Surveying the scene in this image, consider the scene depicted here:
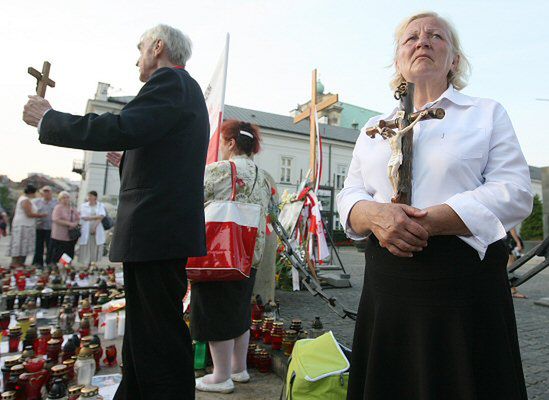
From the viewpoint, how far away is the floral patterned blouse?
2510mm

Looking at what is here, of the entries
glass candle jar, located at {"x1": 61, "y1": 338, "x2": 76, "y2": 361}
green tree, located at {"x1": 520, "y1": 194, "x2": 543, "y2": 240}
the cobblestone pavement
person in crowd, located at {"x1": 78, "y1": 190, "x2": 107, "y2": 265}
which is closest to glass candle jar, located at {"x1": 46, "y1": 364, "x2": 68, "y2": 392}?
glass candle jar, located at {"x1": 61, "y1": 338, "x2": 76, "y2": 361}

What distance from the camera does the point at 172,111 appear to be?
175cm

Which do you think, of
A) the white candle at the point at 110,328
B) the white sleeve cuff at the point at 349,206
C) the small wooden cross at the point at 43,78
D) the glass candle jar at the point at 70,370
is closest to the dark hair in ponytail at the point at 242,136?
the small wooden cross at the point at 43,78

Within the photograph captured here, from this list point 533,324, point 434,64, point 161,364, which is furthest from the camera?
point 533,324

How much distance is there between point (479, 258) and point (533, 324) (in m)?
4.28

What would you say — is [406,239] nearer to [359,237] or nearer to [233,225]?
[359,237]

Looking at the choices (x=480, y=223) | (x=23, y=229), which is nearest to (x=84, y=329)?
(x=480, y=223)

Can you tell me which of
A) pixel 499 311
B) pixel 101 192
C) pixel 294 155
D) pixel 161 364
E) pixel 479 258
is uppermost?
pixel 294 155

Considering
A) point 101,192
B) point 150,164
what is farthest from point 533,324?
point 101,192

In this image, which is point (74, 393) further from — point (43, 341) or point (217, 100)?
point (217, 100)

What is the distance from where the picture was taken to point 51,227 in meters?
8.48

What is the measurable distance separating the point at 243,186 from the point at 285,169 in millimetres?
32815

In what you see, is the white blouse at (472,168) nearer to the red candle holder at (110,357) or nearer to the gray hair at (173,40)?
the gray hair at (173,40)

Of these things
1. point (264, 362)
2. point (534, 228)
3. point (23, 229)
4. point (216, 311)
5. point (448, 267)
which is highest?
point (534, 228)
